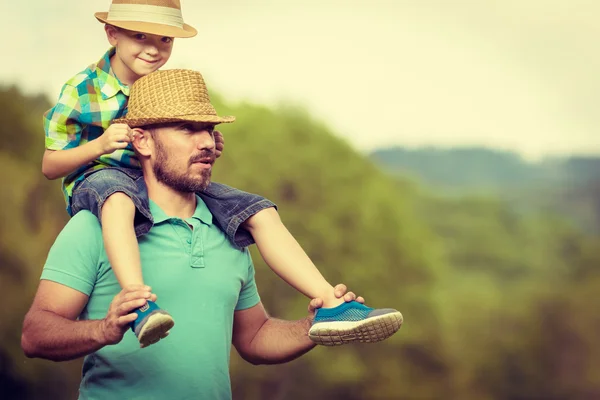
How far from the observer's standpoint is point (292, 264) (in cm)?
399

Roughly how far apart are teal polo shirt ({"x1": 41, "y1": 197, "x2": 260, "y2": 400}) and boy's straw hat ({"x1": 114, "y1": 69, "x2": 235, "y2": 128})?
0.96 ft

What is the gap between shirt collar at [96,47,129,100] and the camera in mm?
4137

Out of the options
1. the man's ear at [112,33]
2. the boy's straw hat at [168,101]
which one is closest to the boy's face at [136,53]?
the man's ear at [112,33]

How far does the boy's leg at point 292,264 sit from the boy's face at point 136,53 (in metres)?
0.45

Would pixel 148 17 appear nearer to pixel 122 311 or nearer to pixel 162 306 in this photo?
pixel 162 306

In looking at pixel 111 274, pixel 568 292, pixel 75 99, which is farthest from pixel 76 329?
pixel 568 292

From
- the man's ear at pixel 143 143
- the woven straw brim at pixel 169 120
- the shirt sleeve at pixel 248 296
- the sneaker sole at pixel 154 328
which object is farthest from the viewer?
the shirt sleeve at pixel 248 296

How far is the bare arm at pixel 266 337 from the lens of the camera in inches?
163

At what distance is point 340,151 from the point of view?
19531mm

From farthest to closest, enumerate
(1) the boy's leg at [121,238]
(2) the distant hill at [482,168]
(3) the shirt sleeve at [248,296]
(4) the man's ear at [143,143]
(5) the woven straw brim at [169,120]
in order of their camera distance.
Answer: (2) the distant hill at [482,168] → (3) the shirt sleeve at [248,296] → (4) the man's ear at [143,143] → (5) the woven straw brim at [169,120] → (1) the boy's leg at [121,238]

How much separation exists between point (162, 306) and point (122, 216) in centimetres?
31

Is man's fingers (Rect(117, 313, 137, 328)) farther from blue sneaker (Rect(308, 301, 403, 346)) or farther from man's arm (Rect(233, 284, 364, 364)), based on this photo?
man's arm (Rect(233, 284, 364, 364))

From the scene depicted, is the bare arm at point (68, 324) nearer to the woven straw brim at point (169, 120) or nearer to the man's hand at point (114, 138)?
the man's hand at point (114, 138)

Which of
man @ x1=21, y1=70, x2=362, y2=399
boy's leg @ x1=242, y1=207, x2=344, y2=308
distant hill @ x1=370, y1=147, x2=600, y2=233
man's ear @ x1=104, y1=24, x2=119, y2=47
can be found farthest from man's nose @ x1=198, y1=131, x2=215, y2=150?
distant hill @ x1=370, y1=147, x2=600, y2=233
